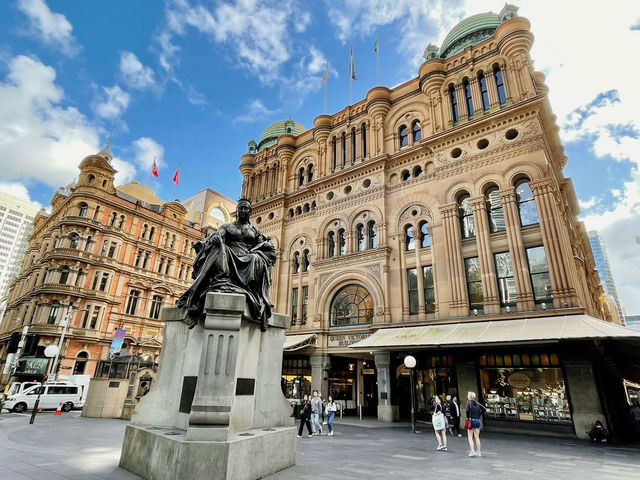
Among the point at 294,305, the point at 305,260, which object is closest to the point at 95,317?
the point at 294,305

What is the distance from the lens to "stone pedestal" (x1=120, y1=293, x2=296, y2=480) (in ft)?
18.2

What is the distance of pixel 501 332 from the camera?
52.9 feet

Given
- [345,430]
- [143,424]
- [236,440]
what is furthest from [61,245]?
[236,440]

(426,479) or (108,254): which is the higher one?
(108,254)

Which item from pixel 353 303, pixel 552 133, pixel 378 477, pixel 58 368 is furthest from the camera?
pixel 58 368

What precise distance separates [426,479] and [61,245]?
4318 centimetres

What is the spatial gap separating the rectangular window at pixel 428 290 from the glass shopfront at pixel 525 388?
3913mm

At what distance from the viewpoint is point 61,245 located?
37781mm

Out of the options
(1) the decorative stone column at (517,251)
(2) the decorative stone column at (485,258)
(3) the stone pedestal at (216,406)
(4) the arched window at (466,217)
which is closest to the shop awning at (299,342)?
(2) the decorative stone column at (485,258)

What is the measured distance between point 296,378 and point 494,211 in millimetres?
18307

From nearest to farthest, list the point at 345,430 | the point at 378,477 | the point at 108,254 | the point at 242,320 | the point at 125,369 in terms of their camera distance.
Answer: the point at 242,320
the point at 378,477
the point at 345,430
the point at 125,369
the point at 108,254

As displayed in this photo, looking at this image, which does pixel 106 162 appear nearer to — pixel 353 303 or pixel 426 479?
pixel 353 303

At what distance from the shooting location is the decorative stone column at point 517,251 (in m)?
17.5

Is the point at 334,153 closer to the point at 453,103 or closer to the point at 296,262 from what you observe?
the point at 296,262
